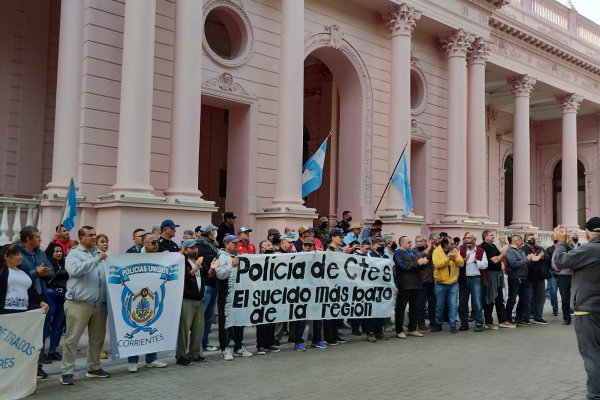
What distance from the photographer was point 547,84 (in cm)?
2578

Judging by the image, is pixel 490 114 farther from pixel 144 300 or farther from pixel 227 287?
pixel 144 300

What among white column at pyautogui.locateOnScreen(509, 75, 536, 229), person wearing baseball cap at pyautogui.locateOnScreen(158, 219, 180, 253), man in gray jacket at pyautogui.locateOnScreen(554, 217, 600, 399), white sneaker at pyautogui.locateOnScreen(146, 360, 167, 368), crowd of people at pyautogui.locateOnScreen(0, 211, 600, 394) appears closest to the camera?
man in gray jacket at pyautogui.locateOnScreen(554, 217, 600, 399)

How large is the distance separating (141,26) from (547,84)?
19.4m

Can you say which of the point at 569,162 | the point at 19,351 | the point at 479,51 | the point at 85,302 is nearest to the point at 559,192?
the point at 569,162

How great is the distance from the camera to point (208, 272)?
9.08 m

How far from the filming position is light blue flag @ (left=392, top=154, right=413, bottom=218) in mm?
17172

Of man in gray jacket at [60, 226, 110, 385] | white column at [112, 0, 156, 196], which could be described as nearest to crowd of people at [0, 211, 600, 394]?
man in gray jacket at [60, 226, 110, 385]

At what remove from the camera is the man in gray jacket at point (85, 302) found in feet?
24.3

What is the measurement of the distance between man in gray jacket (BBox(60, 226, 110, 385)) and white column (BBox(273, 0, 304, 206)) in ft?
24.6

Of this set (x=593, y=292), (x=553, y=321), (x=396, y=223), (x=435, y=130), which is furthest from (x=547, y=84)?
(x=593, y=292)

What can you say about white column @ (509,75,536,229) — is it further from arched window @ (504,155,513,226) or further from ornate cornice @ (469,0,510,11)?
arched window @ (504,155,513,226)

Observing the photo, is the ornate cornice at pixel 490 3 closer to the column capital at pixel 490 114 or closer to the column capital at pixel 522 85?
the column capital at pixel 522 85

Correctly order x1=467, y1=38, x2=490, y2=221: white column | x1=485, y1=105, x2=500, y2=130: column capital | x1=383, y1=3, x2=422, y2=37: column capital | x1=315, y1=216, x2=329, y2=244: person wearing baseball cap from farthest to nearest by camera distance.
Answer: x1=485, y1=105, x2=500, y2=130: column capital < x1=467, y1=38, x2=490, y2=221: white column < x1=383, y1=3, x2=422, y2=37: column capital < x1=315, y1=216, x2=329, y2=244: person wearing baseball cap

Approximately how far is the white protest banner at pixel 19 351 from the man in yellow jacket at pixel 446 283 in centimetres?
784
